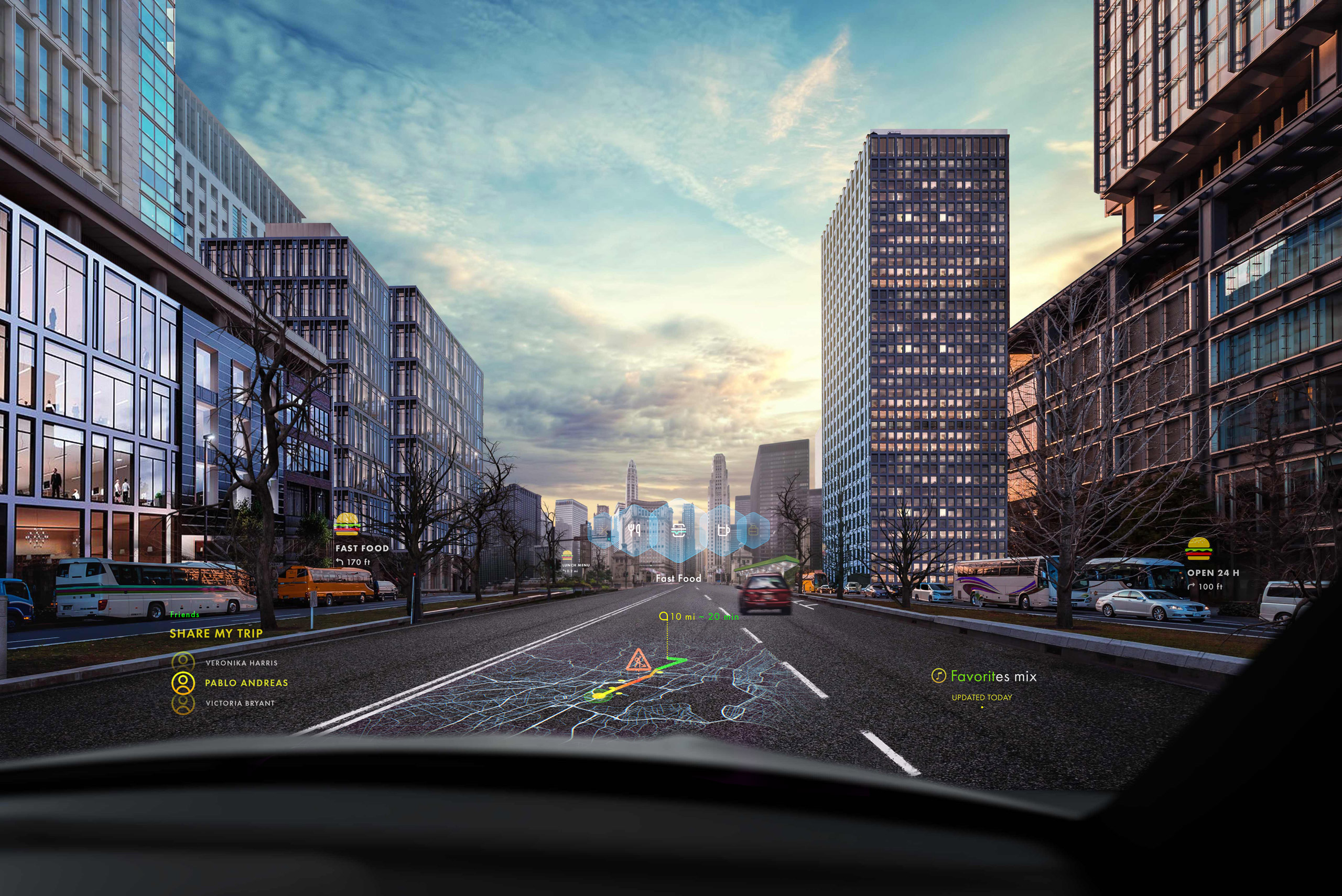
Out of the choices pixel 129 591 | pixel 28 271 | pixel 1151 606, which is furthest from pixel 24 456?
pixel 1151 606

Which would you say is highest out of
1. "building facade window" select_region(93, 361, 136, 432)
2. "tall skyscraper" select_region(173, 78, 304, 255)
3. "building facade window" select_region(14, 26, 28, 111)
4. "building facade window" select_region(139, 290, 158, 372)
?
"tall skyscraper" select_region(173, 78, 304, 255)

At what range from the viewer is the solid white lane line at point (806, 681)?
376 inches

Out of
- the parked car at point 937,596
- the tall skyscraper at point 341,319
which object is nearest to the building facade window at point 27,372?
the tall skyscraper at point 341,319

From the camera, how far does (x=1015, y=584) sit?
Answer: 149 feet

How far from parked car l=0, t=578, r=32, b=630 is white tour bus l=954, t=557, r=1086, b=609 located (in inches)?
1819

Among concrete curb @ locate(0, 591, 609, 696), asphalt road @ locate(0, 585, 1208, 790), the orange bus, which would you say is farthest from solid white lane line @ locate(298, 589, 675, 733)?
the orange bus

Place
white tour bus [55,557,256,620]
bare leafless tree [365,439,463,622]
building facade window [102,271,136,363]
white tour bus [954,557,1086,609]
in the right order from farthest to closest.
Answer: white tour bus [954,557,1086,609]
building facade window [102,271,136,363]
white tour bus [55,557,256,620]
bare leafless tree [365,439,463,622]

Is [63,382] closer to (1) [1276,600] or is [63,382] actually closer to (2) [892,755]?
(2) [892,755]

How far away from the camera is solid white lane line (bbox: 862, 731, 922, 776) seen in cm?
598

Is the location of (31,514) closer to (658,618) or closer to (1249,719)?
(658,618)

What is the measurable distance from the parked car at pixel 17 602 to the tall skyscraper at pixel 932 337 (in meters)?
126

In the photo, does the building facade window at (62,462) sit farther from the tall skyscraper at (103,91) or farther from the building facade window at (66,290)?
the tall skyscraper at (103,91)

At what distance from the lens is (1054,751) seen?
22.1 ft
